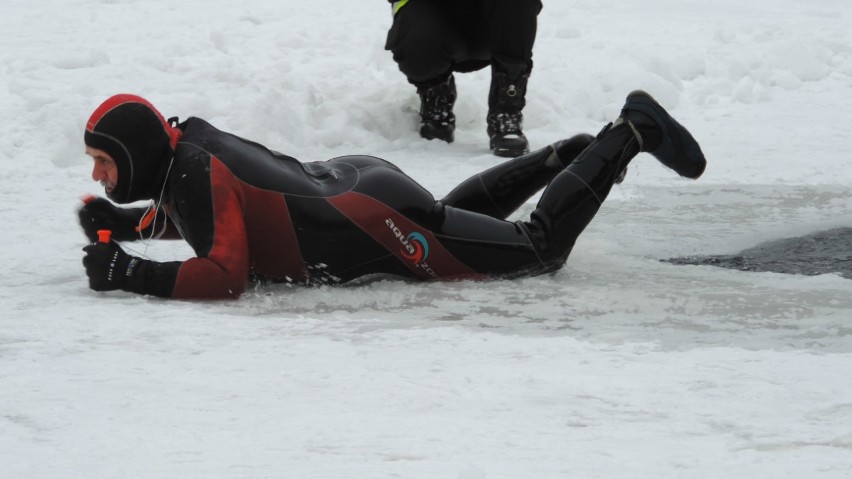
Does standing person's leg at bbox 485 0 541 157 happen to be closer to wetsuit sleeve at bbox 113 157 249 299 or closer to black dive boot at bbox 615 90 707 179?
black dive boot at bbox 615 90 707 179

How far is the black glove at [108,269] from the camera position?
3854 mm

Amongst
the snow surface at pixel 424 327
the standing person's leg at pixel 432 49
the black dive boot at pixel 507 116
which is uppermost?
the standing person's leg at pixel 432 49

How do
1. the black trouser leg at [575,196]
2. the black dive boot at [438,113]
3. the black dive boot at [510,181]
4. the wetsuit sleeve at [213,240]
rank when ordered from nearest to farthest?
the wetsuit sleeve at [213,240] < the black trouser leg at [575,196] < the black dive boot at [510,181] < the black dive boot at [438,113]

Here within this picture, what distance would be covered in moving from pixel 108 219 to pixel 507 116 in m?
2.92

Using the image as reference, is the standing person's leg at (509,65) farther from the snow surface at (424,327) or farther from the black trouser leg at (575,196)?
the black trouser leg at (575,196)

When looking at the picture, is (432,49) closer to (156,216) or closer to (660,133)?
(660,133)

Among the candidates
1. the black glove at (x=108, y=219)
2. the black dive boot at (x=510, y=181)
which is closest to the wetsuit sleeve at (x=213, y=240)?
the black glove at (x=108, y=219)

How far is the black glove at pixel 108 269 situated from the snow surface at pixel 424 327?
0.06 meters

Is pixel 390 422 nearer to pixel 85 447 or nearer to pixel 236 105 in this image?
pixel 85 447

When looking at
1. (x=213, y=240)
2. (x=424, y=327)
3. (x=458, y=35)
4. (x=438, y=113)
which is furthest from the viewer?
(x=438, y=113)

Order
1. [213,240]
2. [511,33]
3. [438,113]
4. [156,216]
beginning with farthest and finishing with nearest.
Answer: [438,113] < [511,33] < [156,216] < [213,240]

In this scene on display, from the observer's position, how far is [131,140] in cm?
383

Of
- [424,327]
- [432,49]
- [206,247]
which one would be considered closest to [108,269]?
[206,247]

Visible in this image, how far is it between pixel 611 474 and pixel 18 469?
1.15 m
